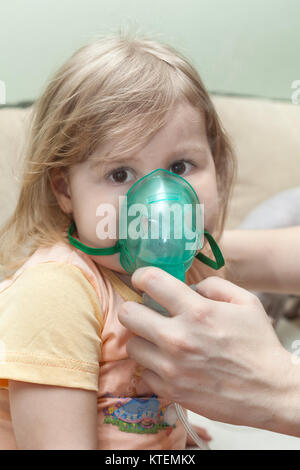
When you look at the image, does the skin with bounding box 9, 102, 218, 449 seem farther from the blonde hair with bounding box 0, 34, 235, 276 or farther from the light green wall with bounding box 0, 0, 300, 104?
the light green wall with bounding box 0, 0, 300, 104

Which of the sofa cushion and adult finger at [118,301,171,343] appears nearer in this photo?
adult finger at [118,301,171,343]

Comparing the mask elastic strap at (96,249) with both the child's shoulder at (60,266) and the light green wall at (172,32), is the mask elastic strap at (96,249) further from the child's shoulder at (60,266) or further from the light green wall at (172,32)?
the light green wall at (172,32)

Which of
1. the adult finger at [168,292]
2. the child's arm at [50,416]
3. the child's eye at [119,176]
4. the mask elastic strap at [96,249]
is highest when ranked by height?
the child's eye at [119,176]

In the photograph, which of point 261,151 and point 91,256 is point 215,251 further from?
point 261,151

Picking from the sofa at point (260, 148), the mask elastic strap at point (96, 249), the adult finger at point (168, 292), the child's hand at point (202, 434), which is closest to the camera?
the adult finger at point (168, 292)

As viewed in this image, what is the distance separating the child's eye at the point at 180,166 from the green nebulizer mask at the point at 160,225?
20 mm

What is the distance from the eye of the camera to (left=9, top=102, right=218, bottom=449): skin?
1.90ft

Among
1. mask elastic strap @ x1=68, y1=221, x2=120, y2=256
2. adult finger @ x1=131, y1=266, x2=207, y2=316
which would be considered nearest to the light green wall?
mask elastic strap @ x1=68, y1=221, x2=120, y2=256

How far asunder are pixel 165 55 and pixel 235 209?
0.90 meters

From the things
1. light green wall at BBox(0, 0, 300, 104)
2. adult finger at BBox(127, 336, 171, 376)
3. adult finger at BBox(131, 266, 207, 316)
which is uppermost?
light green wall at BBox(0, 0, 300, 104)

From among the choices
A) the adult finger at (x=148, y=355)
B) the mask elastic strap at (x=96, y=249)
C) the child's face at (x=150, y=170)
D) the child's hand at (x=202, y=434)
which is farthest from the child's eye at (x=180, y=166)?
the child's hand at (x=202, y=434)

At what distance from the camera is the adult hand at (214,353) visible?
0.56 m

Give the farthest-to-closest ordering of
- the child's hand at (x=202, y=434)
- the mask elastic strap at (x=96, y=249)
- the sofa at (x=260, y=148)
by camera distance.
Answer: the sofa at (x=260, y=148), the child's hand at (x=202, y=434), the mask elastic strap at (x=96, y=249)

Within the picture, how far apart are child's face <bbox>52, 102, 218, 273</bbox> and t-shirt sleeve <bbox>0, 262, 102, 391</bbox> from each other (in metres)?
0.07
